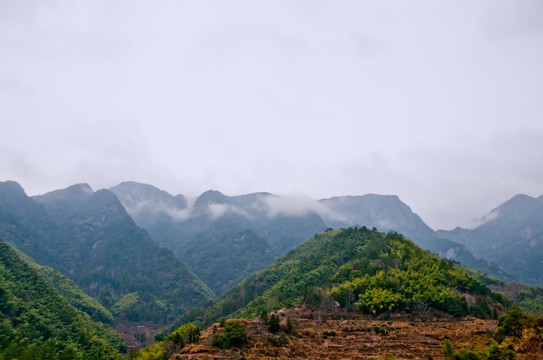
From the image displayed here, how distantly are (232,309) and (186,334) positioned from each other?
193 ft

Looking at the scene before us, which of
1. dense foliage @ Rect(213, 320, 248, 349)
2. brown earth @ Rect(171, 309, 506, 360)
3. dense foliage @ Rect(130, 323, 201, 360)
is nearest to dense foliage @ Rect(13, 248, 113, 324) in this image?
dense foliage @ Rect(130, 323, 201, 360)

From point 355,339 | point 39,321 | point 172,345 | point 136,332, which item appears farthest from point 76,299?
point 355,339

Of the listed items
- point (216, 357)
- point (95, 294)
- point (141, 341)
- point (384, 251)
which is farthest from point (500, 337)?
point (95, 294)

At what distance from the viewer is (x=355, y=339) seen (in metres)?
56.6

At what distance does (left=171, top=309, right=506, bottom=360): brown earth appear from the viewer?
49656 millimetres

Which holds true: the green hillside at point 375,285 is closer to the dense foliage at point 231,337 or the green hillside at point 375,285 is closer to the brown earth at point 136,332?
the dense foliage at point 231,337

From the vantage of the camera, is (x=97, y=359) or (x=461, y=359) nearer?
(x=461, y=359)

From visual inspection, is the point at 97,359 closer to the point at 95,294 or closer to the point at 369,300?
the point at 369,300

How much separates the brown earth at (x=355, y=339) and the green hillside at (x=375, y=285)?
4590mm

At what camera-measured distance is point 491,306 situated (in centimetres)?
7725

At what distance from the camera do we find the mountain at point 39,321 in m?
70.0

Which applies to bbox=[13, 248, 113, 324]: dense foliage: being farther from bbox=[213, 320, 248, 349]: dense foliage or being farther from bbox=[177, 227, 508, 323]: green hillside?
bbox=[213, 320, 248, 349]: dense foliage

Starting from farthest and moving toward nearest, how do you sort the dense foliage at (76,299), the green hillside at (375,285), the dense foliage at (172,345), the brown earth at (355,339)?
the dense foliage at (76,299) < the green hillside at (375,285) < the dense foliage at (172,345) < the brown earth at (355,339)

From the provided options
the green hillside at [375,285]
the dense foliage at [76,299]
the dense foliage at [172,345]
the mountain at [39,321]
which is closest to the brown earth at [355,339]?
the dense foliage at [172,345]
